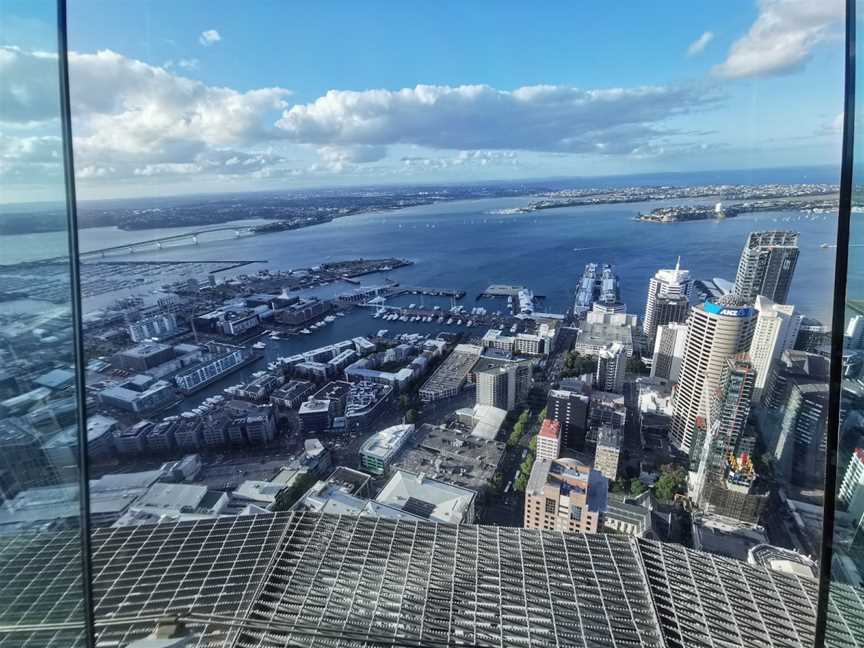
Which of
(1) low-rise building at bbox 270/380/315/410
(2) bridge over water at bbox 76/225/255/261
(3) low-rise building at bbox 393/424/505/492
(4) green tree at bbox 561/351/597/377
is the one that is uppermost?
(2) bridge over water at bbox 76/225/255/261

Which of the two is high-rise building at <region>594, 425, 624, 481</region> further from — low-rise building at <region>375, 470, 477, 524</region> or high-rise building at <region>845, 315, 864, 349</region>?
high-rise building at <region>845, 315, 864, 349</region>

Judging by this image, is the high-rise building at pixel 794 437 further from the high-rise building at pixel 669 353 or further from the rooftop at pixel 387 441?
the rooftop at pixel 387 441

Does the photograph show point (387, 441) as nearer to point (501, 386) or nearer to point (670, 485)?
point (501, 386)

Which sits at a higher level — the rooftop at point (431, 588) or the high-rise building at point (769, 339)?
the high-rise building at point (769, 339)

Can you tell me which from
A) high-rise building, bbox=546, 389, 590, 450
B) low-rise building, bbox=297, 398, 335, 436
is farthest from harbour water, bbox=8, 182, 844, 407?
high-rise building, bbox=546, 389, 590, 450

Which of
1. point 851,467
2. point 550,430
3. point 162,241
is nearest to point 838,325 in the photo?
point 851,467

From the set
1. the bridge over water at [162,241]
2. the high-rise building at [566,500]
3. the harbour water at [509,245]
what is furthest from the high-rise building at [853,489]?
the bridge over water at [162,241]
